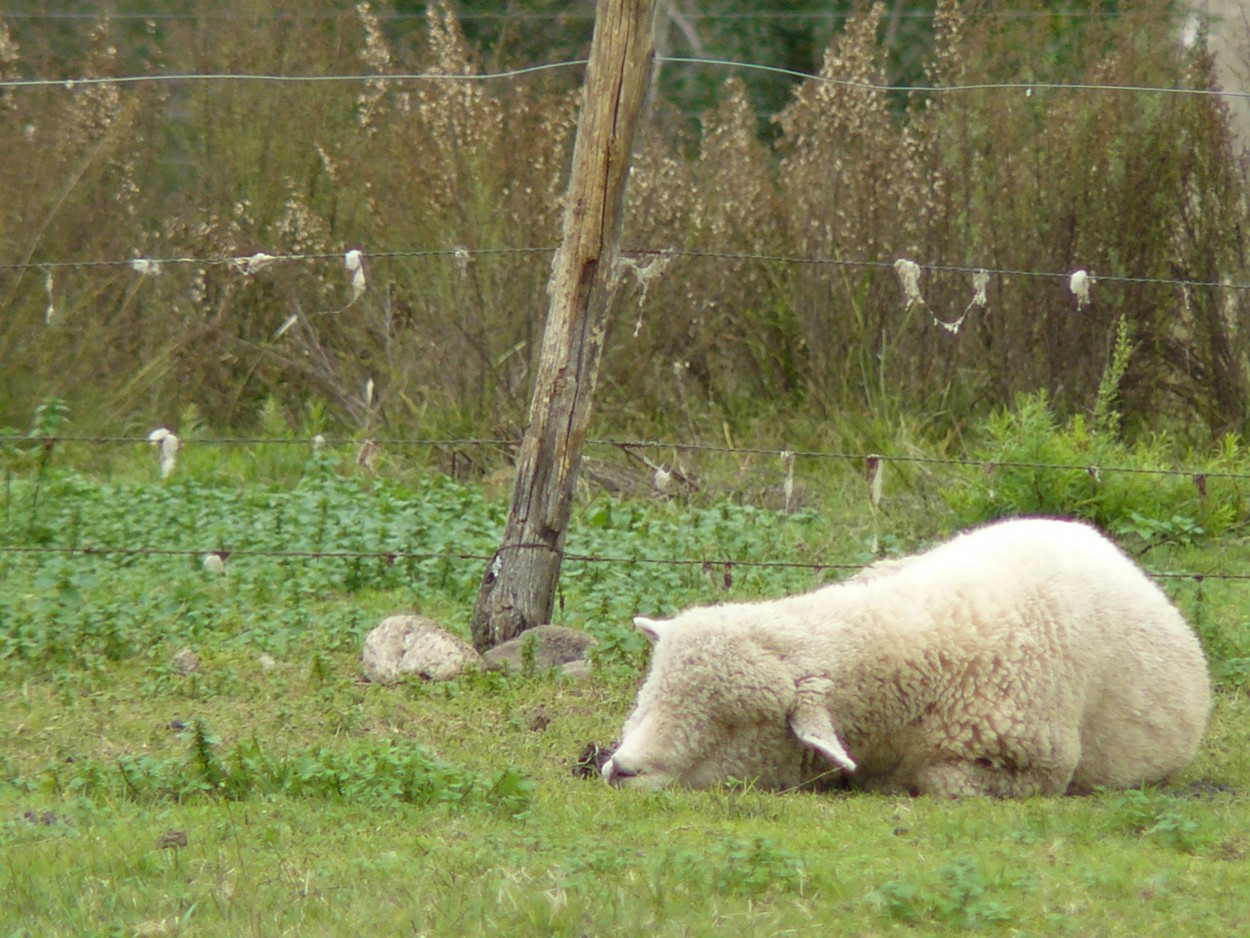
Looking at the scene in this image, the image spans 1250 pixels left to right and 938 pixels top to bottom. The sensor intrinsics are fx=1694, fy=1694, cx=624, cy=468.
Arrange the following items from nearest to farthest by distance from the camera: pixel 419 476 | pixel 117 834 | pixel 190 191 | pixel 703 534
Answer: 1. pixel 117 834
2. pixel 703 534
3. pixel 419 476
4. pixel 190 191

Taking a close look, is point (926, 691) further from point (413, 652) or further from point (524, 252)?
point (524, 252)

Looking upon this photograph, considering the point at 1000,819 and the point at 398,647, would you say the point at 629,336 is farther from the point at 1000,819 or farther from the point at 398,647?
the point at 1000,819

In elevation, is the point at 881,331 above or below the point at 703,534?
above

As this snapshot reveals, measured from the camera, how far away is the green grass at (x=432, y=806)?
3270 millimetres

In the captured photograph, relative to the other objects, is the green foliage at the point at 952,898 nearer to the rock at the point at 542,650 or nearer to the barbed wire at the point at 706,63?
the rock at the point at 542,650

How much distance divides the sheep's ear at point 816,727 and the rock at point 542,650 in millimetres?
1587

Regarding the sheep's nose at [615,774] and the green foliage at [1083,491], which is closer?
the sheep's nose at [615,774]

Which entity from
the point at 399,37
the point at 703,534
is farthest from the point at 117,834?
the point at 399,37

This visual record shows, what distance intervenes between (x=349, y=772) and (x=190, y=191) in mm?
8810

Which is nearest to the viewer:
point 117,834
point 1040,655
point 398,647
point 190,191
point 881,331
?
point 117,834

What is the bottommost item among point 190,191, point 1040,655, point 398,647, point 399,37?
point 398,647

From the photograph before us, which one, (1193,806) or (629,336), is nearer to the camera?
(1193,806)

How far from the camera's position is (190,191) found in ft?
40.0

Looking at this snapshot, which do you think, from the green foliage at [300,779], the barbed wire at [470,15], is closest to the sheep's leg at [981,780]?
the green foliage at [300,779]
